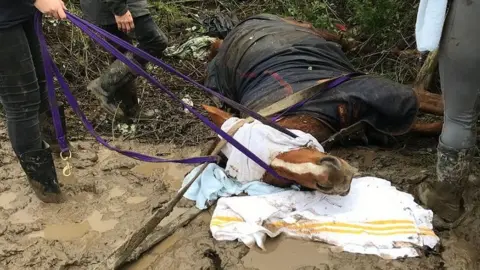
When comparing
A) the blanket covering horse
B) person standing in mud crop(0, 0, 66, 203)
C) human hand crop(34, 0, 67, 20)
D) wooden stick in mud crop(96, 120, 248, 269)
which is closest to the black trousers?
person standing in mud crop(0, 0, 66, 203)

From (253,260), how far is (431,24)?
1.30 meters

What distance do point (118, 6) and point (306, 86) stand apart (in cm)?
129

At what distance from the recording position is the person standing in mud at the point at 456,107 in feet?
7.66

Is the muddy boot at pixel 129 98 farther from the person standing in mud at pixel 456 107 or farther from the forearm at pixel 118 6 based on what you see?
the person standing in mud at pixel 456 107

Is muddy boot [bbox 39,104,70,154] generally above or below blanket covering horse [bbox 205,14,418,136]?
below

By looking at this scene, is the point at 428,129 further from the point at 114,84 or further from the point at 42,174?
the point at 42,174

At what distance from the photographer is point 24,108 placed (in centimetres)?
303

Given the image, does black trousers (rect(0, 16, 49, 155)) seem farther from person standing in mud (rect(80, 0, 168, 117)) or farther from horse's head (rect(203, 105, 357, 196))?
horse's head (rect(203, 105, 357, 196))

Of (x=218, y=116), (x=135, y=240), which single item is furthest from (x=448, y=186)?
(x=135, y=240)

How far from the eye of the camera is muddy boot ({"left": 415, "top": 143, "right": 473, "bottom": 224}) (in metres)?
2.62

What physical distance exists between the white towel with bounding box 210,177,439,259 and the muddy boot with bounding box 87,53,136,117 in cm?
156

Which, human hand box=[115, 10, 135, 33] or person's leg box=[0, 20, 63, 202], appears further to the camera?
human hand box=[115, 10, 135, 33]

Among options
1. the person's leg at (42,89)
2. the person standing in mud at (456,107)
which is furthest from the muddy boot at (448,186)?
the person's leg at (42,89)

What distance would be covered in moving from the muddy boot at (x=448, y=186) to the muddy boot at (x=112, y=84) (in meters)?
2.21
